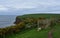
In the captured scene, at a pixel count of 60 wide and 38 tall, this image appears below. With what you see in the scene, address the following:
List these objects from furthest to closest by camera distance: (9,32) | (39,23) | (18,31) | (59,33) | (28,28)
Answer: (39,23) < (28,28) < (18,31) < (9,32) < (59,33)

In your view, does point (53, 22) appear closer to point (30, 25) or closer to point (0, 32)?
point (30, 25)

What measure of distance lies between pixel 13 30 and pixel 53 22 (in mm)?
15014

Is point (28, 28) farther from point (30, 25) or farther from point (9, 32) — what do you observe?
point (9, 32)

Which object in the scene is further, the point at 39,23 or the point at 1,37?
the point at 39,23

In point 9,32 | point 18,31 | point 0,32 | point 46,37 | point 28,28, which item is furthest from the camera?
point 28,28

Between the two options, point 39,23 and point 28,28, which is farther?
point 39,23

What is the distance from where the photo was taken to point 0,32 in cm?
5400

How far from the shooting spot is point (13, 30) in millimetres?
60062

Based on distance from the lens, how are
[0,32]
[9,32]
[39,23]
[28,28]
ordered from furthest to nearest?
Result: [39,23]
[28,28]
[9,32]
[0,32]

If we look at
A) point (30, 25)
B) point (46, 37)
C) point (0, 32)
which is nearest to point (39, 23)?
point (30, 25)

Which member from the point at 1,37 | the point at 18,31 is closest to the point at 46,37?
the point at 1,37

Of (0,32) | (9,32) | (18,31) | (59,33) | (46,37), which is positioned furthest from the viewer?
(18,31)

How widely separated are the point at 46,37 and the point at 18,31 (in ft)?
58.4

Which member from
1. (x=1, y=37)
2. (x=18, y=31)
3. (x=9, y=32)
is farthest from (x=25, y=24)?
(x=1, y=37)
